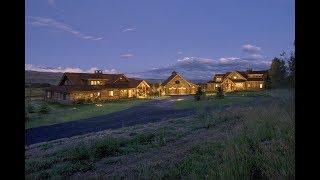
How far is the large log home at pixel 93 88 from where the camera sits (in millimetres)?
40188

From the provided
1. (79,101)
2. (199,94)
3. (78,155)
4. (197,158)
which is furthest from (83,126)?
(199,94)

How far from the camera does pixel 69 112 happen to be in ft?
117

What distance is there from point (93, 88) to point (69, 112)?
Answer: 625 cm

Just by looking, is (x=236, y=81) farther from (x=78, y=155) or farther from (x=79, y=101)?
(x=78, y=155)

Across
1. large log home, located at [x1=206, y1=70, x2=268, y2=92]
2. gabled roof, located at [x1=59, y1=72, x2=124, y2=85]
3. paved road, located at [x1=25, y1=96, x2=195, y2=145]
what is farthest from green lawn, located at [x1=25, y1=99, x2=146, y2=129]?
large log home, located at [x1=206, y1=70, x2=268, y2=92]

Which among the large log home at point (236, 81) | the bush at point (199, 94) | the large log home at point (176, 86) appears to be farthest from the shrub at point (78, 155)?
the large log home at point (236, 81)

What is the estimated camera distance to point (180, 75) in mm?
50281

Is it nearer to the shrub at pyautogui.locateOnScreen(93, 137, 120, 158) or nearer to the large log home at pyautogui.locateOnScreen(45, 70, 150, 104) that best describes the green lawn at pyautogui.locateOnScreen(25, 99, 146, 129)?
the large log home at pyautogui.locateOnScreen(45, 70, 150, 104)

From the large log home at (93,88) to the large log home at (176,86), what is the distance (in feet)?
10.5

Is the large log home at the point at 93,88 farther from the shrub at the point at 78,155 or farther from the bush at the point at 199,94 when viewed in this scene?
the shrub at the point at 78,155

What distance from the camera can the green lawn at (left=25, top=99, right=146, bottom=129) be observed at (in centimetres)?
3022
